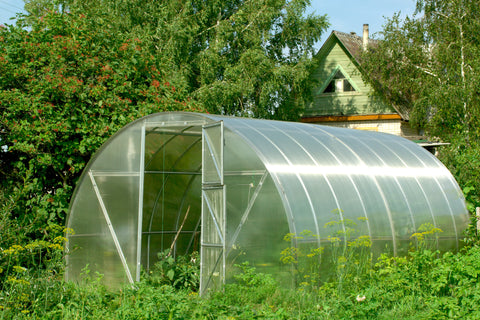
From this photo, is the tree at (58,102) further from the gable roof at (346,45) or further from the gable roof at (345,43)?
the gable roof at (345,43)

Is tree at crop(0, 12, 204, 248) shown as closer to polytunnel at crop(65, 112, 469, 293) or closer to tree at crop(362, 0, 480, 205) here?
polytunnel at crop(65, 112, 469, 293)

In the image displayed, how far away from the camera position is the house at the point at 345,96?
25.9 meters

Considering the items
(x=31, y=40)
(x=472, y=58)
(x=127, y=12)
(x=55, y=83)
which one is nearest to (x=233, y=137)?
(x=55, y=83)

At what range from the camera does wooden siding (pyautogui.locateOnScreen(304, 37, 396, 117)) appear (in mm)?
26516

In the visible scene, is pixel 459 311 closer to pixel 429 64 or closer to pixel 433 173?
pixel 433 173

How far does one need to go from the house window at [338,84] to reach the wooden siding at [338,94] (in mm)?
266

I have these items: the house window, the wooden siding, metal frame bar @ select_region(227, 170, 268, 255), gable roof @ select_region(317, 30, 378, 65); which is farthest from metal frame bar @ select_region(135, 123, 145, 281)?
the house window

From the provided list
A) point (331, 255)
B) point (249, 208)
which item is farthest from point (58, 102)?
point (331, 255)

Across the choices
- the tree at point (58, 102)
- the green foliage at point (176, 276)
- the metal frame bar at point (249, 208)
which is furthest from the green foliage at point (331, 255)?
the tree at point (58, 102)

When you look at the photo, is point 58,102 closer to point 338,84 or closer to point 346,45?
point 346,45

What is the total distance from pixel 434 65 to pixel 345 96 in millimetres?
5658

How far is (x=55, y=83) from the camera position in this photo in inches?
455

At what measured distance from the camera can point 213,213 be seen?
28.6 ft

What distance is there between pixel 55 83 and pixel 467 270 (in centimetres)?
811
